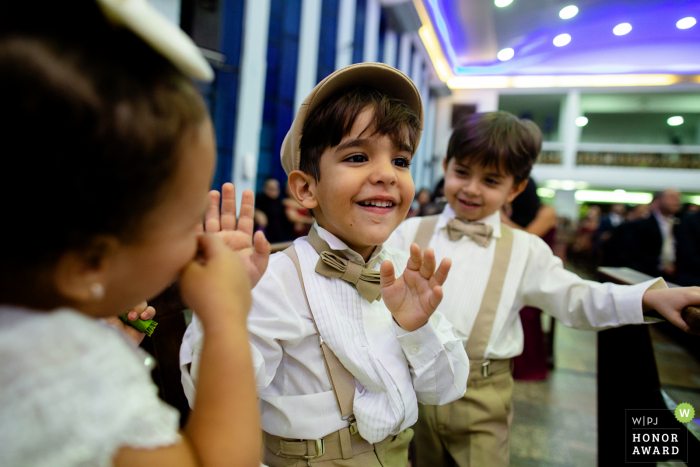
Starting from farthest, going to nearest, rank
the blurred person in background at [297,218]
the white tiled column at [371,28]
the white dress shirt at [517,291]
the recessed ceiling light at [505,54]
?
the recessed ceiling light at [505,54]
the white tiled column at [371,28]
the blurred person in background at [297,218]
the white dress shirt at [517,291]

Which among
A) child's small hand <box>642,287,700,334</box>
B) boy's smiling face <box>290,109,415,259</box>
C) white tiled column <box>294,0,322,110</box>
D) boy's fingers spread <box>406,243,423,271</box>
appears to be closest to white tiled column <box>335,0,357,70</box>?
white tiled column <box>294,0,322,110</box>

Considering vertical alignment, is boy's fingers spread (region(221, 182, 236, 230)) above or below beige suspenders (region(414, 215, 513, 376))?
above

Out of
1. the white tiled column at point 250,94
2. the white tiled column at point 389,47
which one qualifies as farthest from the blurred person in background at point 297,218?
the white tiled column at point 389,47

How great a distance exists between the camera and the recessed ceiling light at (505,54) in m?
11.2

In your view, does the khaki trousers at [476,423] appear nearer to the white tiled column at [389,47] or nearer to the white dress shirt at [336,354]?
the white dress shirt at [336,354]

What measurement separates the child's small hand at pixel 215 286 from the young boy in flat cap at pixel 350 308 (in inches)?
8.8

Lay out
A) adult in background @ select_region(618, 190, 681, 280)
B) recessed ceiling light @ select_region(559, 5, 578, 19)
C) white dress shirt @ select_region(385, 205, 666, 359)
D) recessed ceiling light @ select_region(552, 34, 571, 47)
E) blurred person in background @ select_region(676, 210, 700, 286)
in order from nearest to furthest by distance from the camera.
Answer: white dress shirt @ select_region(385, 205, 666, 359)
blurred person in background @ select_region(676, 210, 700, 286)
adult in background @ select_region(618, 190, 681, 280)
recessed ceiling light @ select_region(559, 5, 578, 19)
recessed ceiling light @ select_region(552, 34, 571, 47)

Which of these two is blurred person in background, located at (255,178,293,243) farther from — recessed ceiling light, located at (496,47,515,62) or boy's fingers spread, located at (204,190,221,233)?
recessed ceiling light, located at (496,47,515,62)

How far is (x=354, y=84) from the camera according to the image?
3.27 ft

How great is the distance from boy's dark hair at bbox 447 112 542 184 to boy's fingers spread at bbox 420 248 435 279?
0.72 metres

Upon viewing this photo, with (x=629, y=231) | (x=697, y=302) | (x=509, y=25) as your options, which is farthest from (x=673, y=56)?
(x=697, y=302)

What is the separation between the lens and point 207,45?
11.2ft

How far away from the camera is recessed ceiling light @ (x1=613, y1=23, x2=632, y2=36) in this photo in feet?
33.8

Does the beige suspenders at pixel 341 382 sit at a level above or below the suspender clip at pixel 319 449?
above
